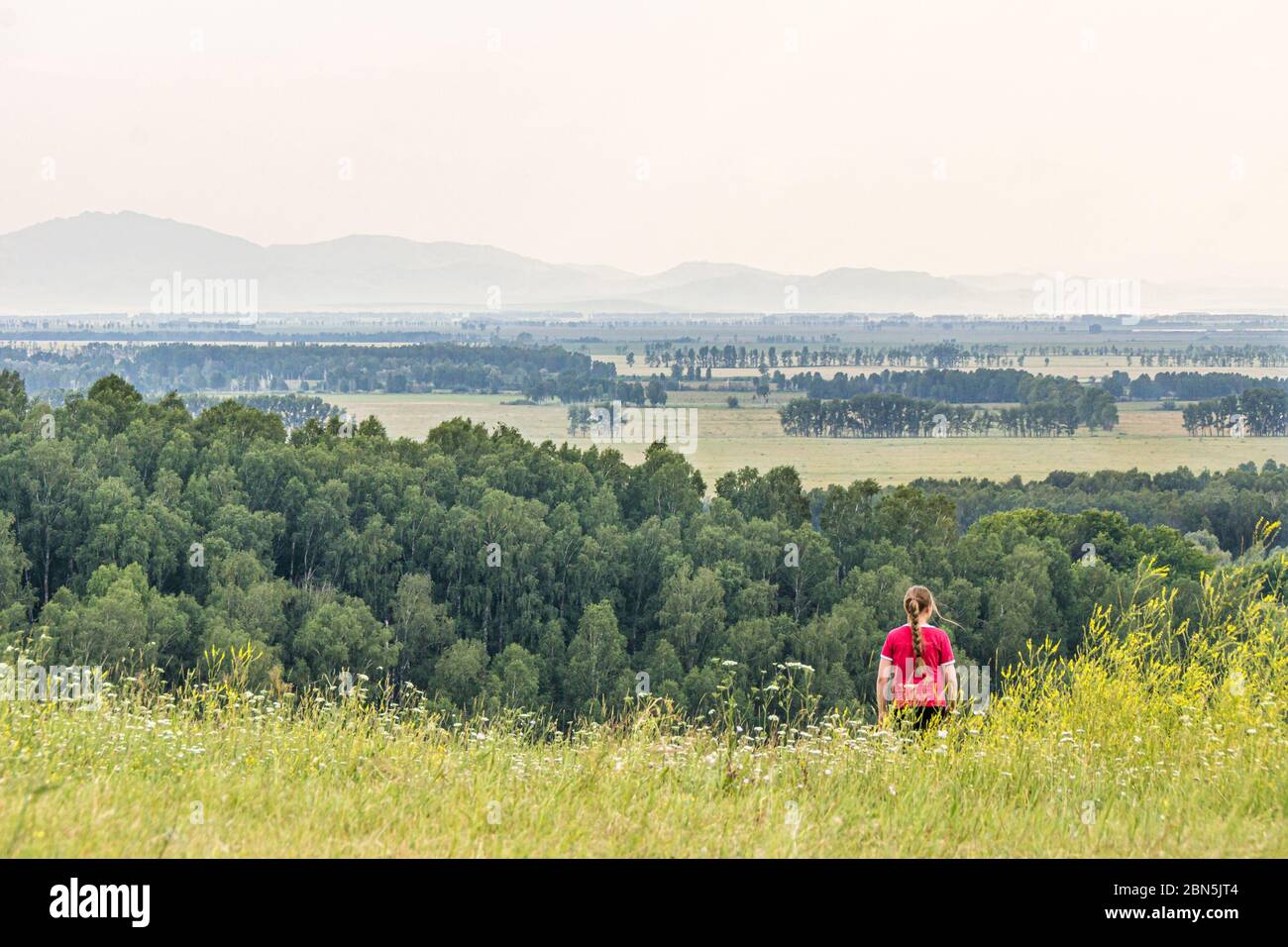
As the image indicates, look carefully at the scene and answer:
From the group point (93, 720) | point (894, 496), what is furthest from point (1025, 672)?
point (894, 496)

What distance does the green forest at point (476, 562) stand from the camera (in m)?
47.2

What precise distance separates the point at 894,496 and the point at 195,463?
33316mm

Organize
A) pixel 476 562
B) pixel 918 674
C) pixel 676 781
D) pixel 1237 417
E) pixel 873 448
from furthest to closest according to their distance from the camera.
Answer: pixel 1237 417, pixel 873 448, pixel 476 562, pixel 918 674, pixel 676 781

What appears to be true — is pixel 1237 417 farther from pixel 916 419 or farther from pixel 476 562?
pixel 476 562

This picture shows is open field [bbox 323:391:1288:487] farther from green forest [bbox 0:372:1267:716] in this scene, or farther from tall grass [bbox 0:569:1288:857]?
tall grass [bbox 0:569:1288:857]

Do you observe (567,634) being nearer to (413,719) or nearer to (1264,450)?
(413,719)

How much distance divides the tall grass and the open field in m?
127

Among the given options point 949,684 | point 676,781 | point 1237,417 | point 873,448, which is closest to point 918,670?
point 949,684

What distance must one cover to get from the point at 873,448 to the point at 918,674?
172 m

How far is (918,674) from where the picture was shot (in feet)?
29.9

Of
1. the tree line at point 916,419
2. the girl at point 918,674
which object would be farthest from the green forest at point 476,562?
the tree line at point 916,419

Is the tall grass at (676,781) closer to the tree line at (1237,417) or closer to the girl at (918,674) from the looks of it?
the girl at (918,674)

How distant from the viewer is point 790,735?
888 centimetres

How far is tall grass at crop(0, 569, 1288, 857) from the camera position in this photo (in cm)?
622
